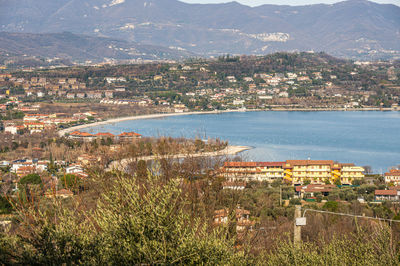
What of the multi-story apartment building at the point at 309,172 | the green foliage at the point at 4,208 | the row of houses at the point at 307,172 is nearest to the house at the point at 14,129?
the row of houses at the point at 307,172

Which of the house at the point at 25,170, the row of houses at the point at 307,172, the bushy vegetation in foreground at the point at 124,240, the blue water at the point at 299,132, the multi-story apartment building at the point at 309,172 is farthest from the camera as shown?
the blue water at the point at 299,132

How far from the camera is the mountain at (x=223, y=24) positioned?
12744cm

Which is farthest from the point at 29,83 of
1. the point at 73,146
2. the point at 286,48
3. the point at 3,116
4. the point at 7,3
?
the point at 7,3

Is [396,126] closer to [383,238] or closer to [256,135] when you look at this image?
[256,135]

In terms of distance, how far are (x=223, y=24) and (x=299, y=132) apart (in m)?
126

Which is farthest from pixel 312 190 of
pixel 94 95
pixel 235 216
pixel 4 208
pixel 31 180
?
pixel 94 95

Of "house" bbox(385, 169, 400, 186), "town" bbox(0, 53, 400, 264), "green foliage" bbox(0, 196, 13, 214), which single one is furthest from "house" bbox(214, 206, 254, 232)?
"house" bbox(385, 169, 400, 186)

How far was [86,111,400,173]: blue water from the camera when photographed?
1831 centimetres

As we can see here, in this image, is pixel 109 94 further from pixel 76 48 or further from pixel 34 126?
pixel 76 48

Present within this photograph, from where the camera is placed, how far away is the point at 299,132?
25406 mm

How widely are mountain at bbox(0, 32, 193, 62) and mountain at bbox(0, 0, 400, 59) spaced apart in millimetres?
23655

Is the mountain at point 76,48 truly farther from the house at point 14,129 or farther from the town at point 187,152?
the house at point 14,129

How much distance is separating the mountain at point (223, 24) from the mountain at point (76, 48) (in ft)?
77.6

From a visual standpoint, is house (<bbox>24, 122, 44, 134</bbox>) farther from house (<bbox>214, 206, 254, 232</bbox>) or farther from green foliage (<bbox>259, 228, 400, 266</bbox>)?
green foliage (<bbox>259, 228, 400, 266</bbox>)
